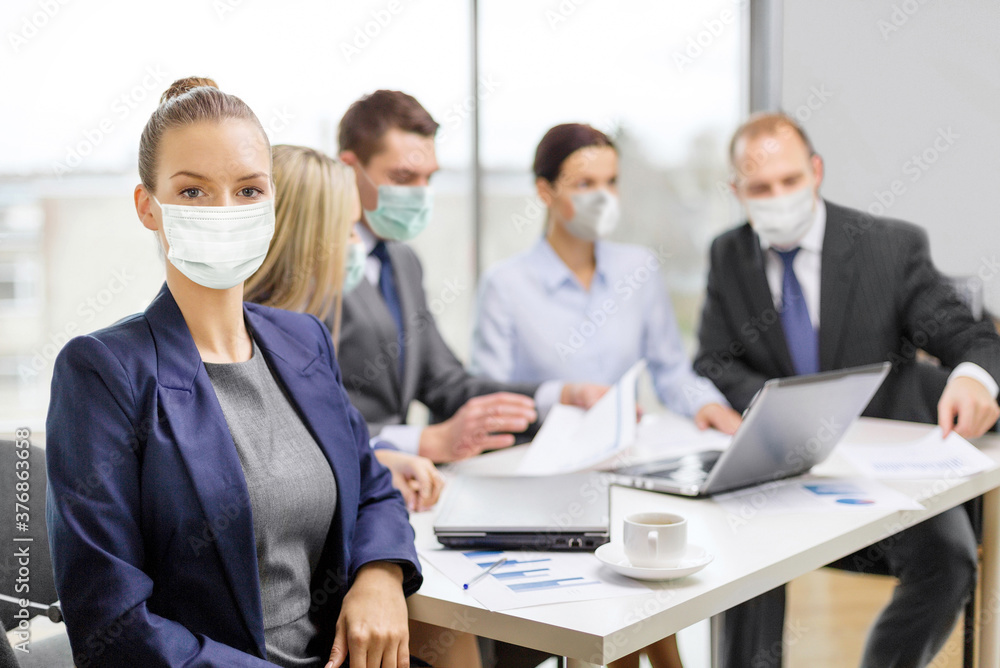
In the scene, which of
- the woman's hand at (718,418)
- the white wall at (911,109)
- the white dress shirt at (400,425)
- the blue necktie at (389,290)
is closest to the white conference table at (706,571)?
the white dress shirt at (400,425)

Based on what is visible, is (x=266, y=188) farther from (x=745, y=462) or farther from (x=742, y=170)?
(x=742, y=170)

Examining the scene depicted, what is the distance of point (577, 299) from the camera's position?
2555mm

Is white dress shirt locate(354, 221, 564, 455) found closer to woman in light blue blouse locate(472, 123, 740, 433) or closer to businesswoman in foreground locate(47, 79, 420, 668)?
woman in light blue blouse locate(472, 123, 740, 433)

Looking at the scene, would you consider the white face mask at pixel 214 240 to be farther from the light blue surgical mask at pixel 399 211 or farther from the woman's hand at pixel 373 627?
the light blue surgical mask at pixel 399 211

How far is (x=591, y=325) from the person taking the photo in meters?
2.54

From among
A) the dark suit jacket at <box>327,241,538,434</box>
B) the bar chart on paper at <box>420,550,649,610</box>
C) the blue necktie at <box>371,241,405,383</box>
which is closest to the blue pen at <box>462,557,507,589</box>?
the bar chart on paper at <box>420,550,649,610</box>

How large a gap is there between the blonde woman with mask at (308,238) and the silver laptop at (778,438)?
1.47 ft

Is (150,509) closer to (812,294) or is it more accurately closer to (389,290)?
(389,290)

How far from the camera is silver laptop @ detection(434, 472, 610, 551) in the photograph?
1.24 meters

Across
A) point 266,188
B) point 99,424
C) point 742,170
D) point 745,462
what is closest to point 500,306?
point 742,170

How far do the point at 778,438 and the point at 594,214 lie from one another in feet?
3.81

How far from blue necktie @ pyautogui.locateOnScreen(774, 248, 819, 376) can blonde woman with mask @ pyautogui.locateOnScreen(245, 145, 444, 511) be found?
1.26 m

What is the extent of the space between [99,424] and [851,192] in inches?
101

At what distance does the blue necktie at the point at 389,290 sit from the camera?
2.07m
